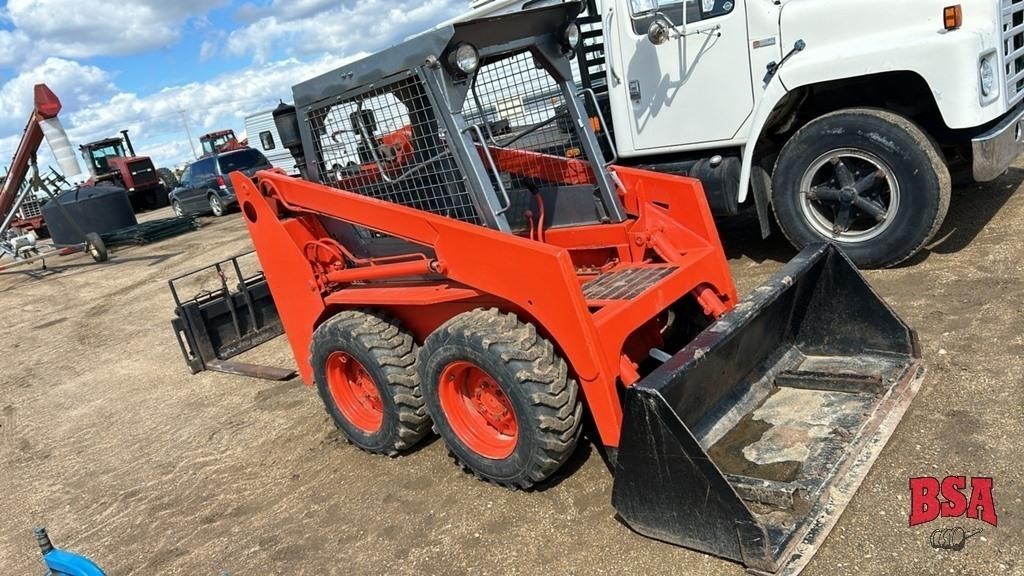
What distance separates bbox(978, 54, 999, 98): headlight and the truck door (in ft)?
4.77

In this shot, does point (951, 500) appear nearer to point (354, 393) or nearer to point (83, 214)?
point (354, 393)

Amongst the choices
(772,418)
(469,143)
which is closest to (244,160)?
(469,143)

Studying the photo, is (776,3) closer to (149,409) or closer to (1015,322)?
(1015,322)

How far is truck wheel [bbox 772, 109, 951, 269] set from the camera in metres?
5.04

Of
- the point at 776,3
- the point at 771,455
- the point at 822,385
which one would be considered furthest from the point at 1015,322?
the point at 776,3

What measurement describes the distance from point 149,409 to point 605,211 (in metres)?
4.13

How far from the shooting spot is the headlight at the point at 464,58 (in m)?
3.44

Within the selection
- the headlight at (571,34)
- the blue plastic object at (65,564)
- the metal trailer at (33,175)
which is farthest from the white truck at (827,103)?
the metal trailer at (33,175)

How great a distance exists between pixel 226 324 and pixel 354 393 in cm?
289

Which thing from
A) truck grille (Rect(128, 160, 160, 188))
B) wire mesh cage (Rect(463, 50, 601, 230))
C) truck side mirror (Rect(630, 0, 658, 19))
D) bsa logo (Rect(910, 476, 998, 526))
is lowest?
bsa logo (Rect(910, 476, 998, 526))

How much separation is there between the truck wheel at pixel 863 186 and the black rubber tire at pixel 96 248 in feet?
44.5

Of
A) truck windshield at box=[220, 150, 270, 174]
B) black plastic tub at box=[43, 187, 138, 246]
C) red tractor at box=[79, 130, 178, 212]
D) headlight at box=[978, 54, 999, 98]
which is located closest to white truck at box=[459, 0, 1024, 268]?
headlight at box=[978, 54, 999, 98]

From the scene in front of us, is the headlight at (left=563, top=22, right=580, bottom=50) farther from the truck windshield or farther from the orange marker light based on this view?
the truck windshield

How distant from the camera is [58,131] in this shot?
1263 cm
